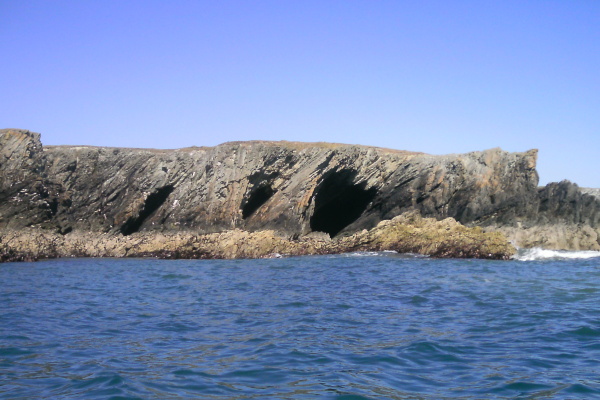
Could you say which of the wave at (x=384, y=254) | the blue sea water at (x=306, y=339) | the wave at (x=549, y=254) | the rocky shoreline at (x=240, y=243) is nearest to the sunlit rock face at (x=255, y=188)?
the rocky shoreline at (x=240, y=243)

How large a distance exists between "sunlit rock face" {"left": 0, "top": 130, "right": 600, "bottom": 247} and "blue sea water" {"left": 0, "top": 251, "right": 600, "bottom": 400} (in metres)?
17.5

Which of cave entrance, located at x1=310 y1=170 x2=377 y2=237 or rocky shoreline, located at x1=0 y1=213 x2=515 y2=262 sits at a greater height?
cave entrance, located at x1=310 y1=170 x2=377 y2=237

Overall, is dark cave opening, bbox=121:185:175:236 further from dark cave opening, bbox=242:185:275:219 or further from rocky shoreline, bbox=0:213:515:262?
dark cave opening, bbox=242:185:275:219

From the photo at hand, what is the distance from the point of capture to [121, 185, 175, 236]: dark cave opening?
3881 cm

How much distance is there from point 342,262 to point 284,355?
18069 millimetres

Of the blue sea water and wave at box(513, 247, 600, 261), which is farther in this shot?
wave at box(513, 247, 600, 261)

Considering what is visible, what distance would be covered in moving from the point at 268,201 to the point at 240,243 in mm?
5498

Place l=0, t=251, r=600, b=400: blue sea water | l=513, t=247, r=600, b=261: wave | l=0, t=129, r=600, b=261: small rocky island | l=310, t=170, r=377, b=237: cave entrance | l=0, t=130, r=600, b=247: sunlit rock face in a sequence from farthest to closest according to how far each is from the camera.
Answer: l=310, t=170, r=377, b=237: cave entrance < l=0, t=130, r=600, b=247: sunlit rock face < l=0, t=129, r=600, b=261: small rocky island < l=513, t=247, r=600, b=261: wave < l=0, t=251, r=600, b=400: blue sea water

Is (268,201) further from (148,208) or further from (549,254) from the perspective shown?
(549,254)

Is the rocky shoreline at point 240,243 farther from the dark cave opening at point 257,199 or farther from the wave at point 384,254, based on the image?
the dark cave opening at point 257,199

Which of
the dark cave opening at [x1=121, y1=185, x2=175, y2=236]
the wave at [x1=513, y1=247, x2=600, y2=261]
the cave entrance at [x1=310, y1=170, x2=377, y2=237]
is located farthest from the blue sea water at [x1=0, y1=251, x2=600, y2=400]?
Result: the cave entrance at [x1=310, y1=170, x2=377, y2=237]

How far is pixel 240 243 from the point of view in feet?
113

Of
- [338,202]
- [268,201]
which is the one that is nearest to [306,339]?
[268,201]

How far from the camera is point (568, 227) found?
Answer: 110 feet
